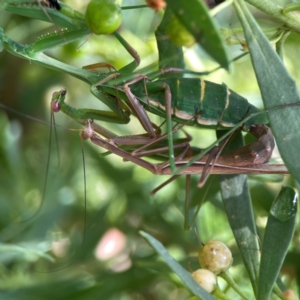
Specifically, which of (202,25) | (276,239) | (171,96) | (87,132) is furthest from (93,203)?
(202,25)

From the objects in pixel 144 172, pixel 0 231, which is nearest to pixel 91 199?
pixel 144 172

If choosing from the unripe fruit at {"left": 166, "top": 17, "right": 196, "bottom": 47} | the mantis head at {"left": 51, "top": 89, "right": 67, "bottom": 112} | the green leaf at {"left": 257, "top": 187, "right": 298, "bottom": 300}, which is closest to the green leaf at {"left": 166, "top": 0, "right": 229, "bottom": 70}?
the unripe fruit at {"left": 166, "top": 17, "right": 196, "bottom": 47}

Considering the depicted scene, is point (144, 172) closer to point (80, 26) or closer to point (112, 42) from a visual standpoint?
point (112, 42)

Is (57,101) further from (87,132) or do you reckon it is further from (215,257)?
(215,257)

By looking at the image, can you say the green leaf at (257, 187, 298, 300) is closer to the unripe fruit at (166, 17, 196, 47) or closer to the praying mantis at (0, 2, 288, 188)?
the praying mantis at (0, 2, 288, 188)

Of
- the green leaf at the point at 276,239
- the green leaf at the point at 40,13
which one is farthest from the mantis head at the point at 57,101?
the green leaf at the point at 276,239
